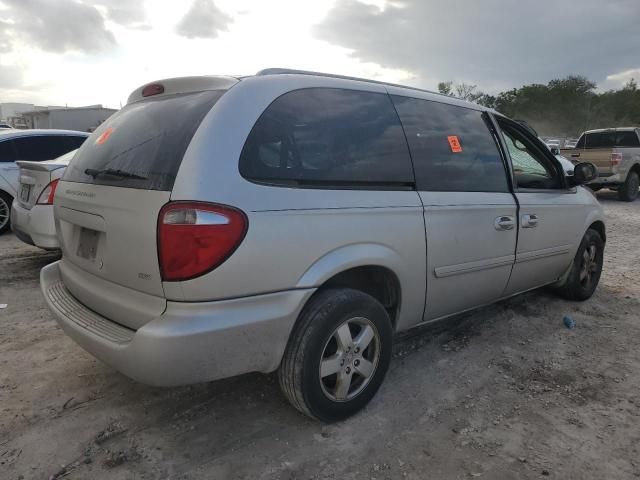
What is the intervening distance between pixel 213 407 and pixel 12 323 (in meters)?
2.14

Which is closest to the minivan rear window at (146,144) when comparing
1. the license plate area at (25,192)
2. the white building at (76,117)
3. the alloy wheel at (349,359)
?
the alloy wheel at (349,359)

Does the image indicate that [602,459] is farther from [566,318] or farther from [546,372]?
[566,318]

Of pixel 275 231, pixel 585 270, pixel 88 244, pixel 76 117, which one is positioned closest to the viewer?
pixel 275 231

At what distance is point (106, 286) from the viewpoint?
93.8 inches

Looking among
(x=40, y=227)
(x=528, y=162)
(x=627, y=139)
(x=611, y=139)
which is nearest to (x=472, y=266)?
(x=528, y=162)

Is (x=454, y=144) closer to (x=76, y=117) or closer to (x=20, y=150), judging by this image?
(x=20, y=150)

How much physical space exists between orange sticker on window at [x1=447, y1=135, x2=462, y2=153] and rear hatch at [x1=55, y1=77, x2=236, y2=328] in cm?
155

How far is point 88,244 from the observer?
2.49 meters

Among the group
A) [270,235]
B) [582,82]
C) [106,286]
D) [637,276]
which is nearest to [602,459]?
[270,235]

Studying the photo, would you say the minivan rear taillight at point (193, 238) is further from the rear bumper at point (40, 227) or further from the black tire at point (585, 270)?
the black tire at point (585, 270)

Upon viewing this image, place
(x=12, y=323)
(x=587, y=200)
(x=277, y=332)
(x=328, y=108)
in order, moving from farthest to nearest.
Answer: (x=587, y=200) → (x=12, y=323) → (x=328, y=108) → (x=277, y=332)

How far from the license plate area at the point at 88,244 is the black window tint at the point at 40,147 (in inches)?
227

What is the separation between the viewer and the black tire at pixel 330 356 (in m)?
2.34

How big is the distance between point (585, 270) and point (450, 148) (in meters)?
2.34
